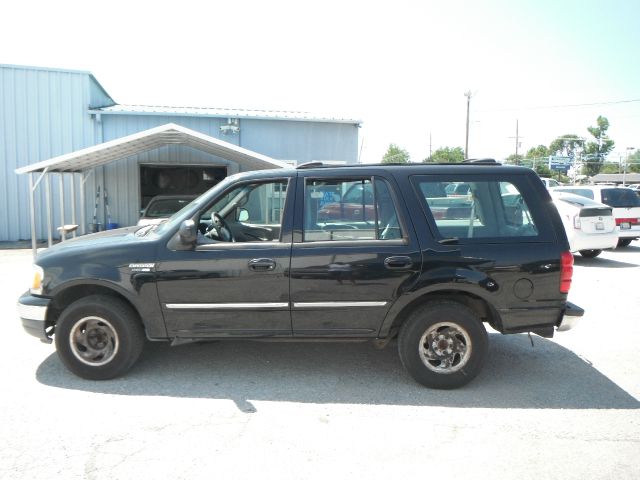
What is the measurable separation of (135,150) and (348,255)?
11135mm

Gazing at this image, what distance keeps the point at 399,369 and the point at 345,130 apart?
12702 millimetres

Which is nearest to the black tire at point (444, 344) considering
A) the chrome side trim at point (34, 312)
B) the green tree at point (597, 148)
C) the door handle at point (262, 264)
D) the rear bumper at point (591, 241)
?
the door handle at point (262, 264)

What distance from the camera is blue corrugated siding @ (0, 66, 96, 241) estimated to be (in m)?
14.9

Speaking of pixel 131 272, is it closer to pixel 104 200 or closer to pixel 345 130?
pixel 104 200

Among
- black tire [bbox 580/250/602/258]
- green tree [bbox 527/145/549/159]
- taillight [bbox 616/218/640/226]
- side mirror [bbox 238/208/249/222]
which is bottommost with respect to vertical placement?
black tire [bbox 580/250/602/258]

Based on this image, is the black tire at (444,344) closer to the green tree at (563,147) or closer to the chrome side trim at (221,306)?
the chrome side trim at (221,306)

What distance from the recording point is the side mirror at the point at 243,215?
5.04 metres

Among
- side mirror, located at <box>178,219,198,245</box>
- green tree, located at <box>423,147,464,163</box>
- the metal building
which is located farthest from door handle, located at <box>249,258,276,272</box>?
green tree, located at <box>423,147,464,163</box>

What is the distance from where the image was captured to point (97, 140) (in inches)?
602

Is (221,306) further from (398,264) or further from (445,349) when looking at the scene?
(445,349)

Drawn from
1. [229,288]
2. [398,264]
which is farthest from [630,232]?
[229,288]

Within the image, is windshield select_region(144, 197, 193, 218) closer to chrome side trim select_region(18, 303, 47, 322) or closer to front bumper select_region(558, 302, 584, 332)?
chrome side trim select_region(18, 303, 47, 322)

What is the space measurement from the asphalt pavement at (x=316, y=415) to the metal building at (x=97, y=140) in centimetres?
1036

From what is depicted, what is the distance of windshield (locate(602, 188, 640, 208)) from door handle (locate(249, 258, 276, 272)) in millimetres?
12512
